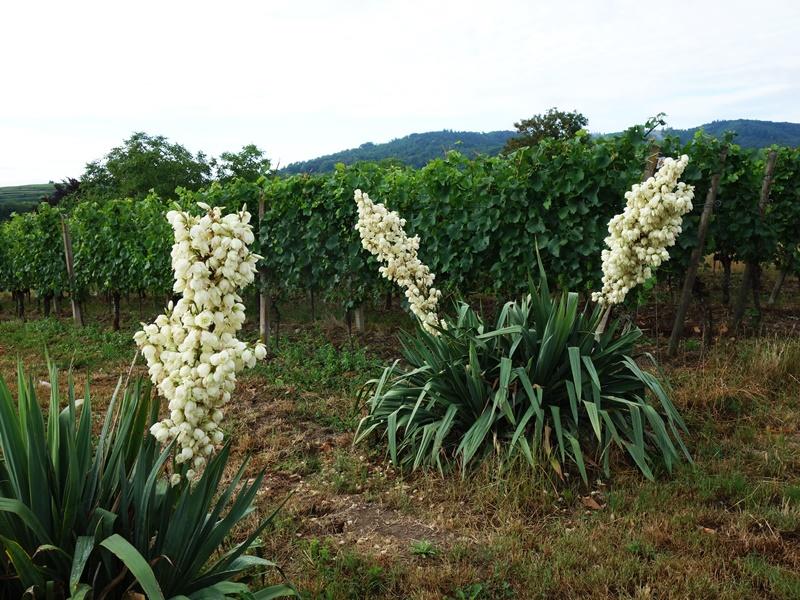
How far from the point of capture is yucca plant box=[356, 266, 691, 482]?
13.9 ft

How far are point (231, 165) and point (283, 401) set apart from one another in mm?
A: 35438

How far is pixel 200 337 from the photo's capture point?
8.02 ft

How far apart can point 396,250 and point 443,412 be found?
141 cm

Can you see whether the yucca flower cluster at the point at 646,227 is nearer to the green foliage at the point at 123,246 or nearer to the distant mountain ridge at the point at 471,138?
the green foliage at the point at 123,246

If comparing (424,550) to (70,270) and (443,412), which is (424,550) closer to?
(443,412)

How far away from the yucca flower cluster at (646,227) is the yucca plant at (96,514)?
3.38 m

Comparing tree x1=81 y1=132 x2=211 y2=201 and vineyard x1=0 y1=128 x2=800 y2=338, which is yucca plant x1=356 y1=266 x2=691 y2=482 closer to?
vineyard x1=0 y1=128 x2=800 y2=338

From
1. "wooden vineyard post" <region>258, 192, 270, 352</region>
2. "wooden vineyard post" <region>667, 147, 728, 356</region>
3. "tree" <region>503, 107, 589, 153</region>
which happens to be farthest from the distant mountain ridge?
"wooden vineyard post" <region>667, 147, 728, 356</region>

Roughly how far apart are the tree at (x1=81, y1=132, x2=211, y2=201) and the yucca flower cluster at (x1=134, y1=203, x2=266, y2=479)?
35949 millimetres

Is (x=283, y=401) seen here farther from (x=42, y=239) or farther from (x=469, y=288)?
(x=42, y=239)

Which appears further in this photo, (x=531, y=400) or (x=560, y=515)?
(x=531, y=400)

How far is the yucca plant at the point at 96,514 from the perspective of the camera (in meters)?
2.31

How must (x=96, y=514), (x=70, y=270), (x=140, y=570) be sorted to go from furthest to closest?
(x=70, y=270) → (x=96, y=514) → (x=140, y=570)

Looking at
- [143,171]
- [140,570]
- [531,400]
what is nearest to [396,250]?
[531,400]
